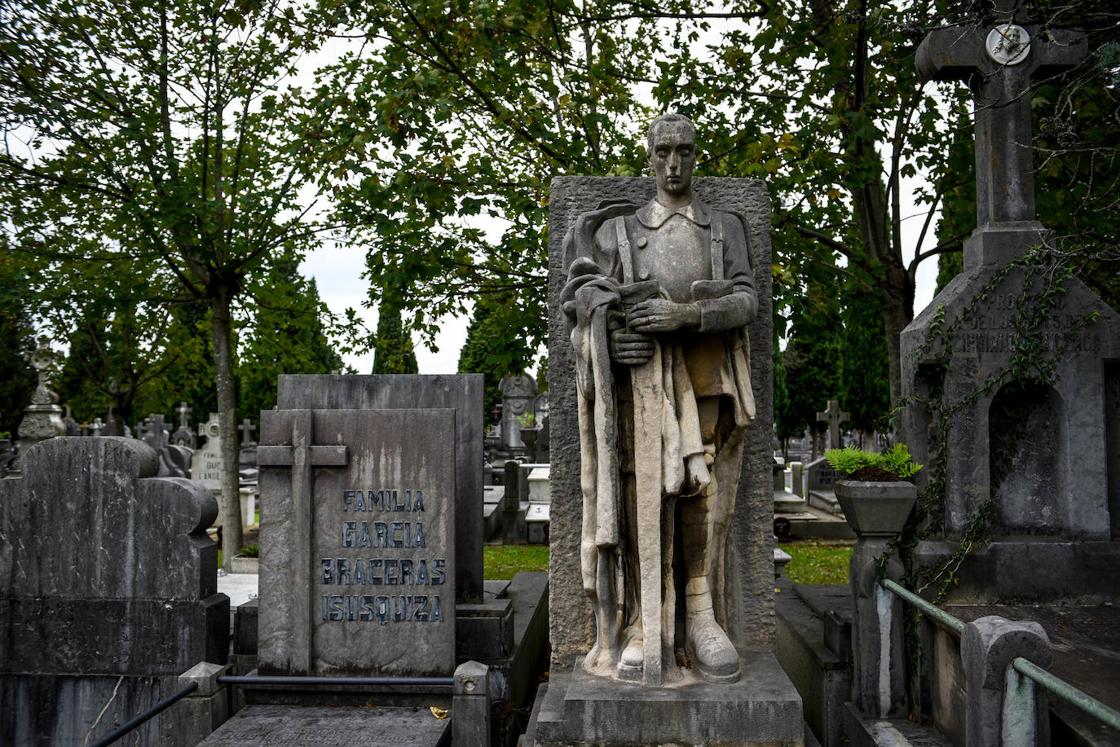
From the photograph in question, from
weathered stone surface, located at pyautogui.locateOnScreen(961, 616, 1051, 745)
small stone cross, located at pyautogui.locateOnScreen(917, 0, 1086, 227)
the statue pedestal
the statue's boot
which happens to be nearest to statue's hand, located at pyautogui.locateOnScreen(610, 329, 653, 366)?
the statue's boot

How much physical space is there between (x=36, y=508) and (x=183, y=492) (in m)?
0.96

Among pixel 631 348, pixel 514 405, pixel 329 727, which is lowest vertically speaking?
pixel 329 727

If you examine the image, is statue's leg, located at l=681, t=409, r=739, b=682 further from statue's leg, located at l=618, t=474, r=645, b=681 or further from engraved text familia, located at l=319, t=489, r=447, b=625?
engraved text familia, located at l=319, t=489, r=447, b=625

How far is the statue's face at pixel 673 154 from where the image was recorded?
370 centimetres

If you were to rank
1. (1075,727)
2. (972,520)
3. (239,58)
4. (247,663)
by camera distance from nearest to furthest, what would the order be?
(1075,727) → (972,520) → (247,663) → (239,58)

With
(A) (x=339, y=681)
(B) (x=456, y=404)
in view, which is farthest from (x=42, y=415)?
(A) (x=339, y=681)

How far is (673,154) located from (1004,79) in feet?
10.6

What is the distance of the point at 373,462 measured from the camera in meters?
5.03

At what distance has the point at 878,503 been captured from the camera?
4480mm

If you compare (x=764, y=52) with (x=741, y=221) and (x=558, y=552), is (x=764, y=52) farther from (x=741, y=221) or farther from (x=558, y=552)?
(x=558, y=552)

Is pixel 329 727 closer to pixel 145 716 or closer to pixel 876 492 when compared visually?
pixel 145 716

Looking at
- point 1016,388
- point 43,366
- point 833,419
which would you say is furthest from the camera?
point 833,419

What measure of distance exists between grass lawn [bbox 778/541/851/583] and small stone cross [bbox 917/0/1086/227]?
451 centimetres

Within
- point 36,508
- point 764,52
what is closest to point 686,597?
point 36,508
